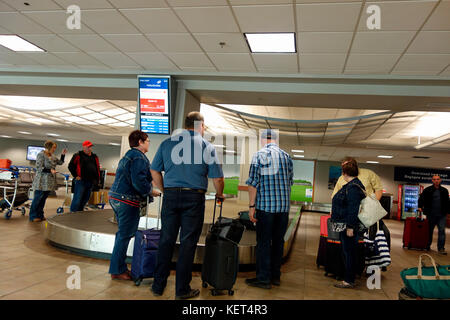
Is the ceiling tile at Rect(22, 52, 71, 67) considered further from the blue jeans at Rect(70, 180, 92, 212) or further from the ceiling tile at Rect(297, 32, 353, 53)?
the ceiling tile at Rect(297, 32, 353, 53)

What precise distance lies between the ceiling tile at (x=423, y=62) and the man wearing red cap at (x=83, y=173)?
5.53 m

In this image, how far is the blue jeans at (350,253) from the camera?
3533mm

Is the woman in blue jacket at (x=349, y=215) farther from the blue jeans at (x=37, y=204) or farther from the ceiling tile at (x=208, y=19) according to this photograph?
the blue jeans at (x=37, y=204)

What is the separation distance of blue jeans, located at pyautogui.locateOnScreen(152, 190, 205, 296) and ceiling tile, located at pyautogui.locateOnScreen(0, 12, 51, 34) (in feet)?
12.5

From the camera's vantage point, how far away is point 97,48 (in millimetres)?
5527

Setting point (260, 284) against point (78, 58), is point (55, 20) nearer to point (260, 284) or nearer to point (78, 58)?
point (78, 58)

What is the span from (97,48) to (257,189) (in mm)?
3928

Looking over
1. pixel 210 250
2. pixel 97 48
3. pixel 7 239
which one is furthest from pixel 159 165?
pixel 97 48

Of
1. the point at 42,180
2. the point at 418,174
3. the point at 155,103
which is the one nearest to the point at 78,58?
the point at 155,103

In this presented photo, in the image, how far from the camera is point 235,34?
4.54m

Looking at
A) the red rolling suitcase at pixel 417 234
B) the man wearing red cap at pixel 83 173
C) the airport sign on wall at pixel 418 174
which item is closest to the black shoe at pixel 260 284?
the man wearing red cap at pixel 83 173

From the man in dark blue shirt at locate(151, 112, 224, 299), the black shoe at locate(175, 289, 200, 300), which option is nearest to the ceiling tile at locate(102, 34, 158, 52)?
the man in dark blue shirt at locate(151, 112, 224, 299)

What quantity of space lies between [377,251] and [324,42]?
114 inches

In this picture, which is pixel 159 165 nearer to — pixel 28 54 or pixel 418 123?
pixel 28 54
